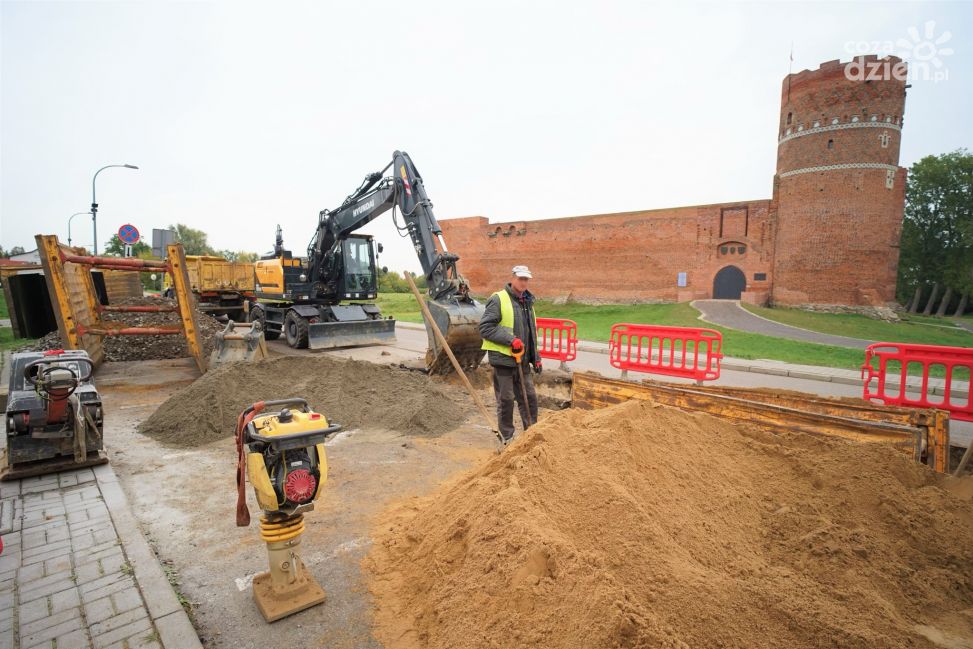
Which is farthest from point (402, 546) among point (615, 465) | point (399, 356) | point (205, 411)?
point (399, 356)

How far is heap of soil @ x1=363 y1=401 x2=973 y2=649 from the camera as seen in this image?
2.26 m

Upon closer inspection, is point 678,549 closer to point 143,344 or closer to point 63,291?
point 63,291

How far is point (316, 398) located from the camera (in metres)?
7.23

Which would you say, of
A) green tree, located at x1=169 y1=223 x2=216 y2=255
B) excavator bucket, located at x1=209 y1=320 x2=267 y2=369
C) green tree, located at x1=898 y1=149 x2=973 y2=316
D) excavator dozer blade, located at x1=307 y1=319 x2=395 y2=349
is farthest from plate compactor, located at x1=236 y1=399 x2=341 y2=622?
green tree, located at x1=169 y1=223 x2=216 y2=255

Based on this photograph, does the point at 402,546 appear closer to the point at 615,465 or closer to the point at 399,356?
the point at 615,465

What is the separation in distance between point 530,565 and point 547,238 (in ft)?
103

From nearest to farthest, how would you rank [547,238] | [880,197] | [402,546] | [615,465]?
1. [615,465]
2. [402,546]
3. [880,197]
4. [547,238]

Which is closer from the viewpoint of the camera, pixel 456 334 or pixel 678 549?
pixel 678 549

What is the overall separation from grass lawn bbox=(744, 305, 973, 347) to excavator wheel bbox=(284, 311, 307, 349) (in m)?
20.2

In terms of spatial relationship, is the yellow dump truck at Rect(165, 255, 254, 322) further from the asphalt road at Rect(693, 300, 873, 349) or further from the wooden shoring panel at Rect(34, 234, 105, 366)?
the asphalt road at Rect(693, 300, 873, 349)

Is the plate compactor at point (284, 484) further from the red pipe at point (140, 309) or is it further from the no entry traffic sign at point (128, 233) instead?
the no entry traffic sign at point (128, 233)

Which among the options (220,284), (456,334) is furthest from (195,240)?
(456,334)

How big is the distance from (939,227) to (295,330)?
43557mm

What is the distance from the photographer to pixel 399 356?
42.6 ft
